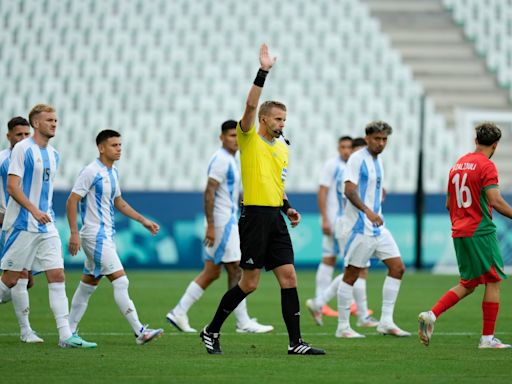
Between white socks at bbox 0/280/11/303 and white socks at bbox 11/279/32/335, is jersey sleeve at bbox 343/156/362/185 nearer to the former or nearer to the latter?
white socks at bbox 11/279/32/335

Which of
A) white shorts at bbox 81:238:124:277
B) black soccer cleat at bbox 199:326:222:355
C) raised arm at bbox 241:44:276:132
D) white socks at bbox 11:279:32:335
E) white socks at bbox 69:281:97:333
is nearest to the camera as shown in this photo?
raised arm at bbox 241:44:276:132

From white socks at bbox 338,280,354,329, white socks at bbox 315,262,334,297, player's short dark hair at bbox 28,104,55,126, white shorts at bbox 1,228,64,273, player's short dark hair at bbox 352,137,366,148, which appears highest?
player's short dark hair at bbox 28,104,55,126

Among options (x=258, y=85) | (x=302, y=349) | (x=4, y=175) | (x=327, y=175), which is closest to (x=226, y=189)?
(x=4, y=175)

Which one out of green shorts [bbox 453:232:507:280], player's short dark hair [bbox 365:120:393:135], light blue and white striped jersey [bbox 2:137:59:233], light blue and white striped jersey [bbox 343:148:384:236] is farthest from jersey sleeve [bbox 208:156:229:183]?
green shorts [bbox 453:232:507:280]

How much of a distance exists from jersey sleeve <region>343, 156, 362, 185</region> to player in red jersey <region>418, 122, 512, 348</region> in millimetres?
1514

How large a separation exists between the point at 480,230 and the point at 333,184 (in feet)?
16.8

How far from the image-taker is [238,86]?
2803 cm

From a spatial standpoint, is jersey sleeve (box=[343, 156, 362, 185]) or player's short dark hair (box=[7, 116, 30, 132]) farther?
jersey sleeve (box=[343, 156, 362, 185])

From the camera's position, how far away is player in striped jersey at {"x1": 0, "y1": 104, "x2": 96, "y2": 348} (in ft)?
31.3

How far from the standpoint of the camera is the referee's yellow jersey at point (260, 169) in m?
8.81

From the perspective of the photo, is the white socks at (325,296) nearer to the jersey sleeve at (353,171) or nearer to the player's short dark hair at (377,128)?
the jersey sleeve at (353,171)

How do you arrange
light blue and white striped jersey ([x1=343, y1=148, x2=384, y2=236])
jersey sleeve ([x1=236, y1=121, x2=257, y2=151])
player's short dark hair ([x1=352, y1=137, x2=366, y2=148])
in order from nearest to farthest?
jersey sleeve ([x1=236, y1=121, x2=257, y2=151])
light blue and white striped jersey ([x1=343, y1=148, x2=384, y2=236])
player's short dark hair ([x1=352, y1=137, x2=366, y2=148])

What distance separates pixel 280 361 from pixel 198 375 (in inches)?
41.2

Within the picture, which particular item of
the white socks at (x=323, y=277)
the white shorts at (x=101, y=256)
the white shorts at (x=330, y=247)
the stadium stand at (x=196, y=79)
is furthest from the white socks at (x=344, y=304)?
the stadium stand at (x=196, y=79)
